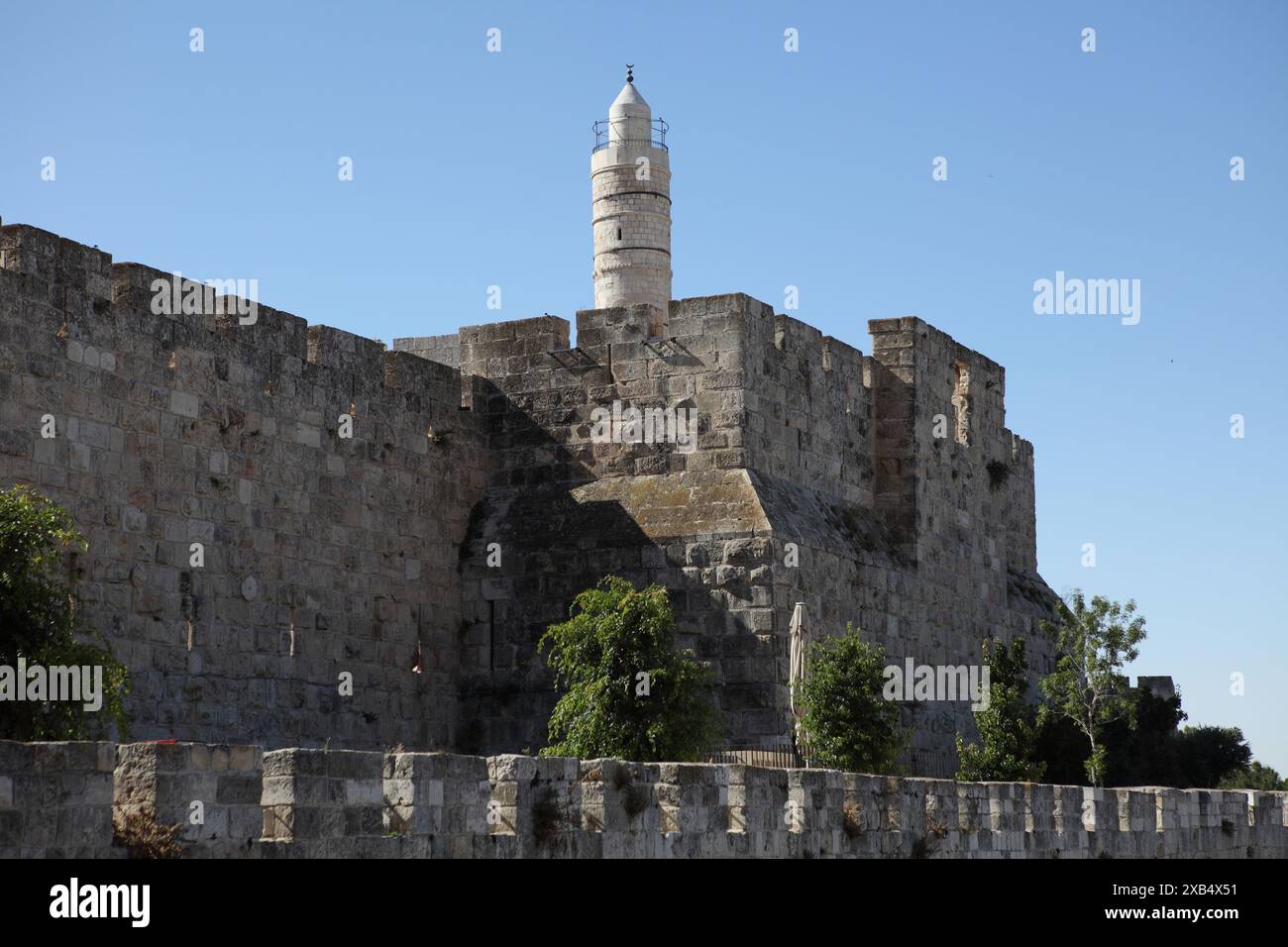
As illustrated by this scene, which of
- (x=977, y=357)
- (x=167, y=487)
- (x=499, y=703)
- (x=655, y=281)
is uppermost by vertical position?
(x=655, y=281)

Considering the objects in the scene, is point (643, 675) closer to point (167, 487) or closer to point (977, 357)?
point (167, 487)

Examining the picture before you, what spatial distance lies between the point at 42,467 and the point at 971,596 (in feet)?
42.6

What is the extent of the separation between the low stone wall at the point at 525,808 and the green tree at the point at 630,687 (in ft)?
10.5

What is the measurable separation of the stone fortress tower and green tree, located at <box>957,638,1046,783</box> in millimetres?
613

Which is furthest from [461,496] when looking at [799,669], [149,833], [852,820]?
[149,833]

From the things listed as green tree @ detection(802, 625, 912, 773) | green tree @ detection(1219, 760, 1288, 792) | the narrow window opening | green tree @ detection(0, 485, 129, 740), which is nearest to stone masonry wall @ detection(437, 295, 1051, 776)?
green tree @ detection(802, 625, 912, 773)

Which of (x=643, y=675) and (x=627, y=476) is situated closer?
(x=643, y=675)

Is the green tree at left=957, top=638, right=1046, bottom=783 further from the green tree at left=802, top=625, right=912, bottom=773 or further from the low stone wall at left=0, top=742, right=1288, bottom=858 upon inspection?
the low stone wall at left=0, top=742, right=1288, bottom=858

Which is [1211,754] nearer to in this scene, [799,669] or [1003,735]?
[1003,735]

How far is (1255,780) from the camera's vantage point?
107 feet

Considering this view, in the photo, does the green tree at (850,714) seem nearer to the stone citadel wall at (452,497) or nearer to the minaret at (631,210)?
the stone citadel wall at (452,497)
